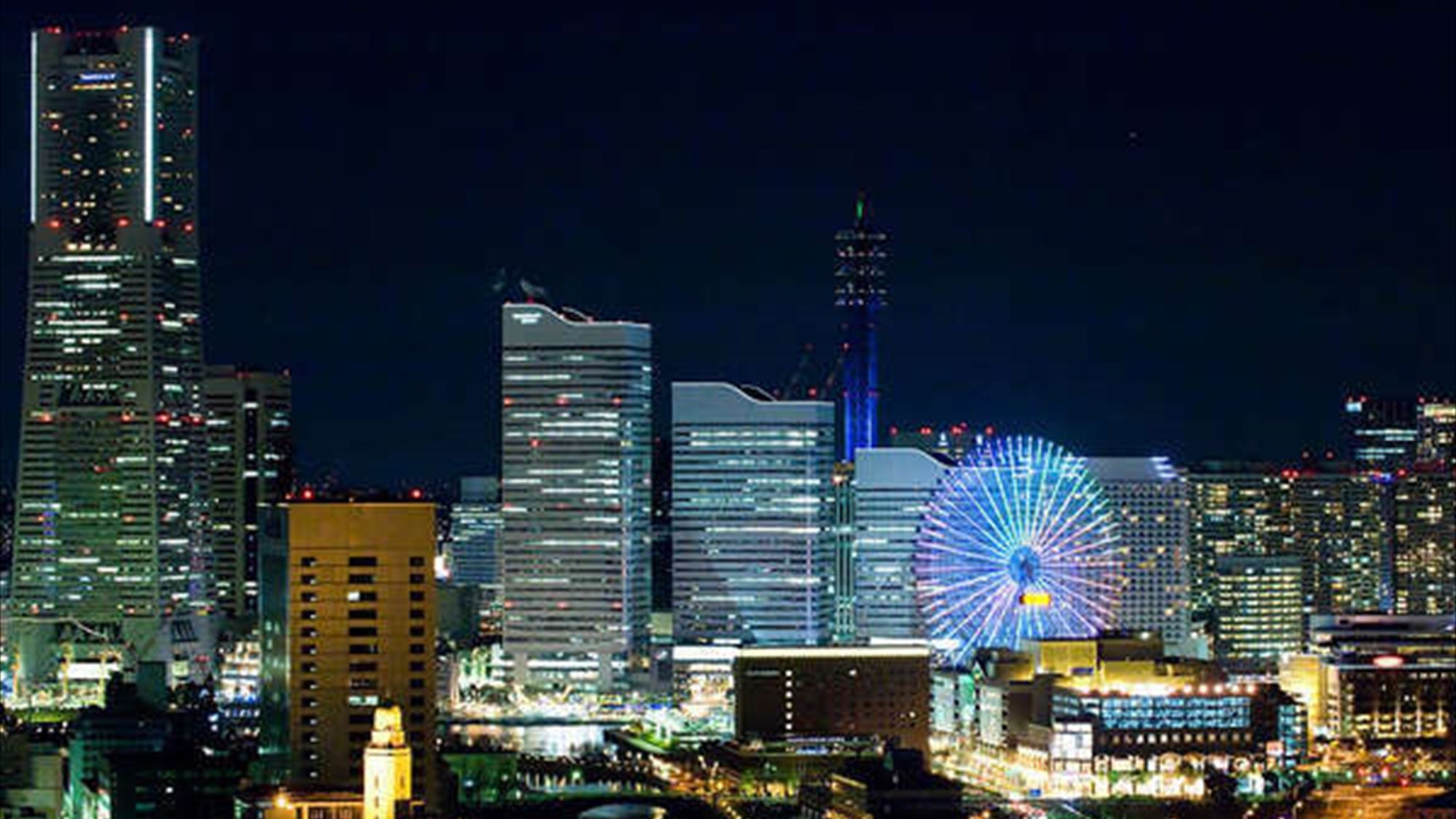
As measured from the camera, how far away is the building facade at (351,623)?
45875 millimetres

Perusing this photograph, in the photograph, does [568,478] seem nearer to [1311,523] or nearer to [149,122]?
[149,122]

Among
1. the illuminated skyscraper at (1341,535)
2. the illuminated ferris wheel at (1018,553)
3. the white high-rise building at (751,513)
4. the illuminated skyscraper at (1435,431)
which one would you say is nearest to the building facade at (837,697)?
the illuminated ferris wheel at (1018,553)

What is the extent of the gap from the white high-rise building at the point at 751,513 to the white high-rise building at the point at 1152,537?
8029 mm

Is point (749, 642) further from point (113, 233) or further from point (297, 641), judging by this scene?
point (297, 641)

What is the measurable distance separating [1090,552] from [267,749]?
120 ft

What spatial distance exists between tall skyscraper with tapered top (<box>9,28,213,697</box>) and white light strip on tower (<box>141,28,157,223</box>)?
41mm

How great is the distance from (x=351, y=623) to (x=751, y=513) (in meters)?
50.1

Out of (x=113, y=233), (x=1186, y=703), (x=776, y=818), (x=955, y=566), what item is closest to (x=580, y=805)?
(x=776, y=818)

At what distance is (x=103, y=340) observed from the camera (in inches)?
3723

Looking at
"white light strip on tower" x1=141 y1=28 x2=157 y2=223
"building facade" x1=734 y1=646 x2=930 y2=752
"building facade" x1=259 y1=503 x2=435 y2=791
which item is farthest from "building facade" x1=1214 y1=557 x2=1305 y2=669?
"building facade" x1=259 y1=503 x2=435 y2=791

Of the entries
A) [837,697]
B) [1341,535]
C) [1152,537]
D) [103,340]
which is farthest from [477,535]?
[837,697]

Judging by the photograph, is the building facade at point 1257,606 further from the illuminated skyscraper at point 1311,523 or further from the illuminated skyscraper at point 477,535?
the illuminated skyscraper at point 477,535

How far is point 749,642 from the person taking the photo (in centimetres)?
9344

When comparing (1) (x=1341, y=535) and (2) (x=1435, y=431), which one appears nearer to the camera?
(1) (x=1341, y=535)
